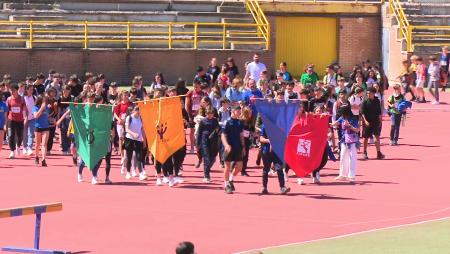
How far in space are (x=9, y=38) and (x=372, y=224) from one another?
24153mm

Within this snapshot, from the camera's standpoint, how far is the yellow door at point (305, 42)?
Answer: 4719 centimetres

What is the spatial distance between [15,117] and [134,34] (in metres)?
15.8

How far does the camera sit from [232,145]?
22516 millimetres

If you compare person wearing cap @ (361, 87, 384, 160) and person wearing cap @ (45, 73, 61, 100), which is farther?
person wearing cap @ (45, 73, 61, 100)

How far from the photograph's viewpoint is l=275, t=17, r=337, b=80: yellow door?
4719 centimetres

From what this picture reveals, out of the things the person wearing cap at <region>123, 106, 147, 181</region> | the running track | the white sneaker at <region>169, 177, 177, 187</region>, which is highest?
the person wearing cap at <region>123, 106, 147, 181</region>

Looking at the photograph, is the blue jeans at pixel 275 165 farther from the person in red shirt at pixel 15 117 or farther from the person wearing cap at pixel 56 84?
the person wearing cap at pixel 56 84

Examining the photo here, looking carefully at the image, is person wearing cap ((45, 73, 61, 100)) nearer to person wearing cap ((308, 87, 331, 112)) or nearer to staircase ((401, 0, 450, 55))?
person wearing cap ((308, 87, 331, 112))

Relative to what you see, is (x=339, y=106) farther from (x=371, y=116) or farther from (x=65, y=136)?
(x=65, y=136)

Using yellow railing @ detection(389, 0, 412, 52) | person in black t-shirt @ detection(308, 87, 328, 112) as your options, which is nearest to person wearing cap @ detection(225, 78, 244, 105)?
person in black t-shirt @ detection(308, 87, 328, 112)

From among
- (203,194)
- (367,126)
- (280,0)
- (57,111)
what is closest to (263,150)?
(203,194)

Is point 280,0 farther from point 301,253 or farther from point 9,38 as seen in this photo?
point 301,253

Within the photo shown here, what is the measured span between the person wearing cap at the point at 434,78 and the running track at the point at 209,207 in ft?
38.6

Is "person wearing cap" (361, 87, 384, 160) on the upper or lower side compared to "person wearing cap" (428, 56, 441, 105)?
lower
